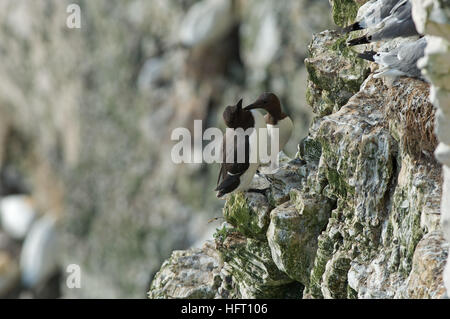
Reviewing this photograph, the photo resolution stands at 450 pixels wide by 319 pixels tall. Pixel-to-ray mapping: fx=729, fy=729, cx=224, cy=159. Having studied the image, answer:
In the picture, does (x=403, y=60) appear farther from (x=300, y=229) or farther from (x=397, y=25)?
(x=300, y=229)

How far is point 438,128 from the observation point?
3.47 meters

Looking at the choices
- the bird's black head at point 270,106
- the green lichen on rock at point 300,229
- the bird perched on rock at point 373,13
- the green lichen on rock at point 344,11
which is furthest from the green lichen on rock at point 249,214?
the green lichen on rock at point 344,11

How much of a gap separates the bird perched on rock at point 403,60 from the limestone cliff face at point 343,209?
7 centimetres

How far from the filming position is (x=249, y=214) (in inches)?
240

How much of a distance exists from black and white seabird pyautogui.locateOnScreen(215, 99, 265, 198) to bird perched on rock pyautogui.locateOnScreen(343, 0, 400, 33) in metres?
1.12

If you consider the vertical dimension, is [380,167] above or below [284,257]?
above

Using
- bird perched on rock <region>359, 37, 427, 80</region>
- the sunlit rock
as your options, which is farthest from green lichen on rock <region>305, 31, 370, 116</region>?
the sunlit rock

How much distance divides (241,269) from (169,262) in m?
1.02

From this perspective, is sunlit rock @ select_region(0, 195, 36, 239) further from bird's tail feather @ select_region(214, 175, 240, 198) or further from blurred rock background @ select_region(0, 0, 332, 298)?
bird's tail feather @ select_region(214, 175, 240, 198)

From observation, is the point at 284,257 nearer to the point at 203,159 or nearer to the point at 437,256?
the point at 437,256

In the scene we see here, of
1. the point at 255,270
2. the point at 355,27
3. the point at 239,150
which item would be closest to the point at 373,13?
the point at 355,27

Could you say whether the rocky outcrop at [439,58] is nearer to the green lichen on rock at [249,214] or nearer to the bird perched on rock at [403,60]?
the bird perched on rock at [403,60]

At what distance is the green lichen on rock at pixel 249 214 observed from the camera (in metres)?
6.04
